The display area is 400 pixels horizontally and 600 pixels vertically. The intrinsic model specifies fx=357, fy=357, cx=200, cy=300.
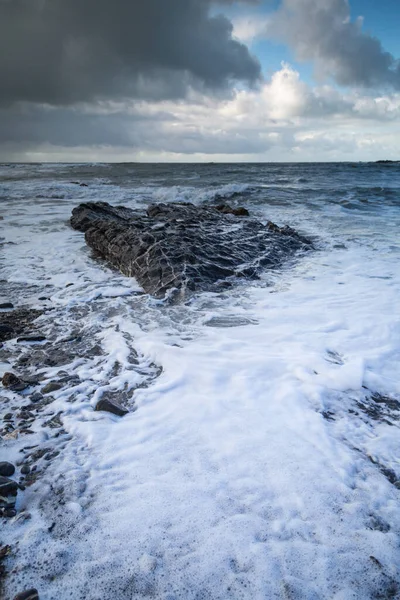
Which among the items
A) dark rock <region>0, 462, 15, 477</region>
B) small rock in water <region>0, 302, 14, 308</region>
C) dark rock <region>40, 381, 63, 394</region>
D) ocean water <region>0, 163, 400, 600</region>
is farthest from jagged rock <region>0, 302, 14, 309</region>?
dark rock <region>0, 462, 15, 477</region>

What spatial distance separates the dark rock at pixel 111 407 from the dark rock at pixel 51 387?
1.69ft

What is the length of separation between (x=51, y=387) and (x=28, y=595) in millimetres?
Answer: 1821

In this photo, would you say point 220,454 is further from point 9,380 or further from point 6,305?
point 6,305

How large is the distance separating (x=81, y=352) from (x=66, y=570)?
2.40 m

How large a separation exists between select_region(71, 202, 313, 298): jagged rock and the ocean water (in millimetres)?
655

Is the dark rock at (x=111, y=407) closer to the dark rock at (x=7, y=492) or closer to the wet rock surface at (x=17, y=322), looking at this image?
the dark rock at (x=7, y=492)

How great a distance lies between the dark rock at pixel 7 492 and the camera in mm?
2099

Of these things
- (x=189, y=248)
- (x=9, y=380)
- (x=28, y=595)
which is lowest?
(x=28, y=595)

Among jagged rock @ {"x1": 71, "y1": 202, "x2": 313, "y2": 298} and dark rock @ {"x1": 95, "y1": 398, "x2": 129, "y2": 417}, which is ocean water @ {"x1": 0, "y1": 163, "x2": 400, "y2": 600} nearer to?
dark rock @ {"x1": 95, "y1": 398, "x2": 129, "y2": 417}

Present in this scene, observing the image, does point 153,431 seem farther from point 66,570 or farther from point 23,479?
point 66,570

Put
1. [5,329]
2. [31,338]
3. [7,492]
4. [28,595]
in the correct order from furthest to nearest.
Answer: [5,329]
[31,338]
[7,492]
[28,595]

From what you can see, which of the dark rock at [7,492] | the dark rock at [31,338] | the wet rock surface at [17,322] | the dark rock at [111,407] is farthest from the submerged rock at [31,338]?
the dark rock at [7,492]

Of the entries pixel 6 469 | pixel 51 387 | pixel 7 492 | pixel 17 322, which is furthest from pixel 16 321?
pixel 7 492

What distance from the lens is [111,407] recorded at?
9.84ft
